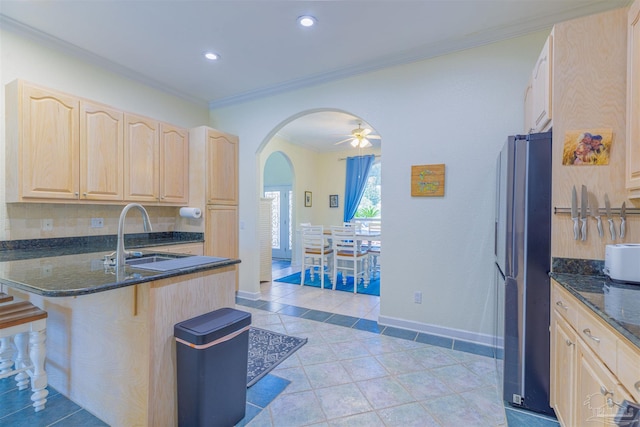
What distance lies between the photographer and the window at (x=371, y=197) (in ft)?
22.9

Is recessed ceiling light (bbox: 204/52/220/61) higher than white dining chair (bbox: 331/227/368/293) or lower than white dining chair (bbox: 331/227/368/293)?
higher

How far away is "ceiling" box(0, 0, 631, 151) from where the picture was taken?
230 cm

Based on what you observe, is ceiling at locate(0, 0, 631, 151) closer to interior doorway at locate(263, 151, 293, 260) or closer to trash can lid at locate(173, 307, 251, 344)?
trash can lid at locate(173, 307, 251, 344)

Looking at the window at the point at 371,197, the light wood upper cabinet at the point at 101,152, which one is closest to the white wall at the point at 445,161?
the light wood upper cabinet at the point at 101,152

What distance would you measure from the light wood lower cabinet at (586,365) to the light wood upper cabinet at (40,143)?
3.87 m

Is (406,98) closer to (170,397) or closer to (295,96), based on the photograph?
(295,96)

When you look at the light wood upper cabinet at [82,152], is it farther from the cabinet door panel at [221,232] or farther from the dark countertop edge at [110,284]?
the dark countertop edge at [110,284]

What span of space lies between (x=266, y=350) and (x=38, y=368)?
153 cm

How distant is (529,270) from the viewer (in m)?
1.77

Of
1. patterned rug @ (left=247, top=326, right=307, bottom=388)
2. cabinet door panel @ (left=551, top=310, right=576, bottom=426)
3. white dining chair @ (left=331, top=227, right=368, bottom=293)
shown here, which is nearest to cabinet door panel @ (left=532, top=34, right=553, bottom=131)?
cabinet door panel @ (left=551, top=310, right=576, bottom=426)

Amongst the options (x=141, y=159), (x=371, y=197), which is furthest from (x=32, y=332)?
(x=371, y=197)

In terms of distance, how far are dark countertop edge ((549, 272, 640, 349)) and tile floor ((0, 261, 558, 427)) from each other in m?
0.89

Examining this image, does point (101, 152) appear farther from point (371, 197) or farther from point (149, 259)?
point (371, 197)

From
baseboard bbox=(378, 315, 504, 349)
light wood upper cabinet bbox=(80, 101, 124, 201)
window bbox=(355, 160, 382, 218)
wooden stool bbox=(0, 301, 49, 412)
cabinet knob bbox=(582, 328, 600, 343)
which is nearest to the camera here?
cabinet knob bbox=(582, 328, 600, 343)
